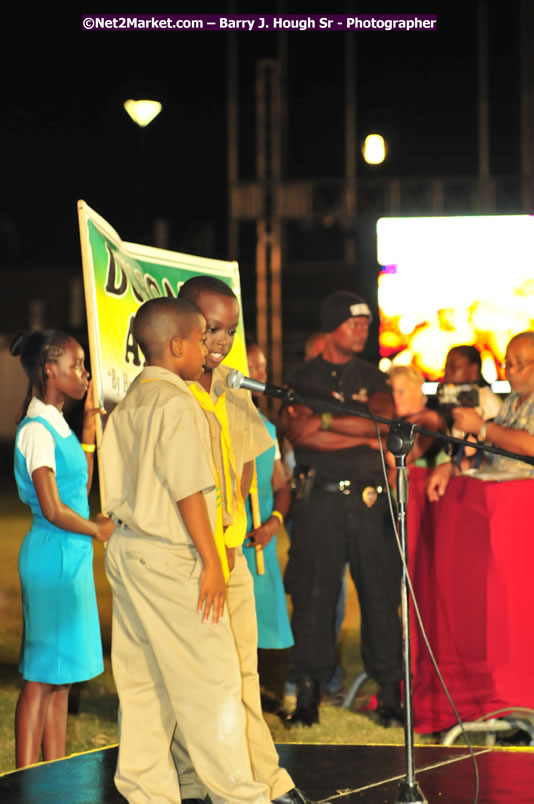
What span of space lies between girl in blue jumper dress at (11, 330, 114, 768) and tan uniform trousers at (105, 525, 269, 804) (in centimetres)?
97

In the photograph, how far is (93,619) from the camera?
4.73 metres

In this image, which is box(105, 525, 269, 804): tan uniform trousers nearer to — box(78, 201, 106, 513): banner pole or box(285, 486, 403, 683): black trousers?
box(78, 201, 106, 513): banner pole

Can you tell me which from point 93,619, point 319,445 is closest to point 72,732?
point 93,619

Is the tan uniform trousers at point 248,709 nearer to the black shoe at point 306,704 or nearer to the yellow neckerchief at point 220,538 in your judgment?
the yellow neckerchief at point 220,538

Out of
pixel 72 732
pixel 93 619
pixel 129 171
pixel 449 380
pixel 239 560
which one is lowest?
pixel 72 732

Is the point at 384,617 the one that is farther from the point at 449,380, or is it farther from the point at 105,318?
the point at 105,318

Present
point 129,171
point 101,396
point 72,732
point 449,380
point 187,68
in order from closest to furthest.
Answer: point 101,396, point 72,732, point 449,380, point 187,68, point 129,171

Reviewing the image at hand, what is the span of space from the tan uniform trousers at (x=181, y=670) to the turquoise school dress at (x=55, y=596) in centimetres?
107

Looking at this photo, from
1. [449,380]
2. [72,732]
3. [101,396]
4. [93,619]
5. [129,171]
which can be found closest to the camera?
[101,396]

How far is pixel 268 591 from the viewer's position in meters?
5.82

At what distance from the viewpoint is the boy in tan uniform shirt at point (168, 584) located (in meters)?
3.42

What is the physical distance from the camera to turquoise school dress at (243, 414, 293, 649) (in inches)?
229

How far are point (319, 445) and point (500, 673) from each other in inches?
56.8

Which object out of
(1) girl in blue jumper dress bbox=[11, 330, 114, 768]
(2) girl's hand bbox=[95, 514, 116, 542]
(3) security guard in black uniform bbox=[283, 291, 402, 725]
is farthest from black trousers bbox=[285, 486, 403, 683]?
(2) girl's hand bbox=[95, 514, 116, 542]
